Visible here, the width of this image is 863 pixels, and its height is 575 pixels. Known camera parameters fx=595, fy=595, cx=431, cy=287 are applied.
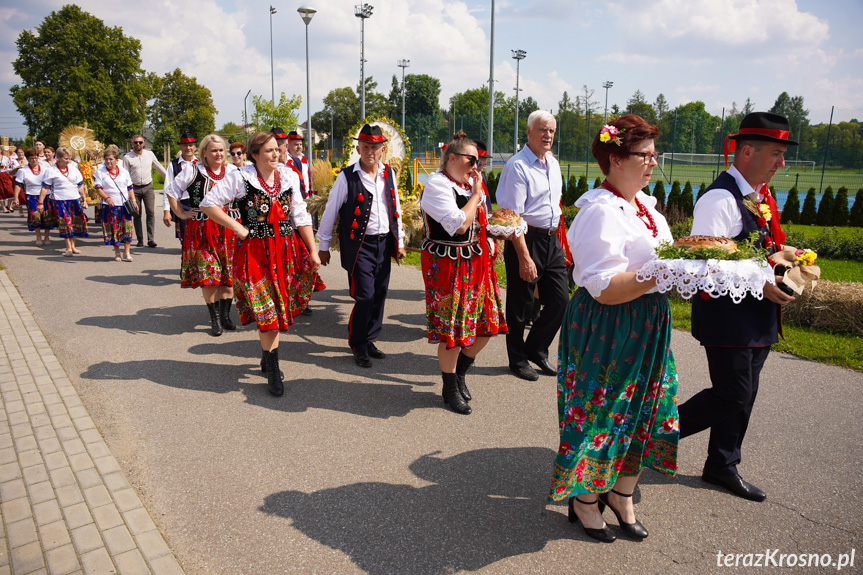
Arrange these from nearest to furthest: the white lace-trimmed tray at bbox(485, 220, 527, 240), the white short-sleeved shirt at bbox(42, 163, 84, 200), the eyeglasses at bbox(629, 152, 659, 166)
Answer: the eyeglasses at bbox(629, 152, 659, 166), the white lace-trimmed tray at bbox(485, 220, 527, 240), the white short-sleeved shirt at bbox(42, 163, 84, 200)

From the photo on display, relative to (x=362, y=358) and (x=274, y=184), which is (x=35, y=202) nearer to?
(x=274, y=184)

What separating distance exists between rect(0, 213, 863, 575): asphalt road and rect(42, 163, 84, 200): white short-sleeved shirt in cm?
693

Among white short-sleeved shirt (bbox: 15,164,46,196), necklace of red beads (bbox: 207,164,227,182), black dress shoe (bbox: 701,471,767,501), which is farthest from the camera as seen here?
white short-sleeved shirt (bbox: 15,164,46,196)

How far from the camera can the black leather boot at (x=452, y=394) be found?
175 inches

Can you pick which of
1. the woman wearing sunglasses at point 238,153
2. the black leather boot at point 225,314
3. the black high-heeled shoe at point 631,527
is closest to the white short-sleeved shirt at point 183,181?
the woman wearing sunglasses at point 238,153

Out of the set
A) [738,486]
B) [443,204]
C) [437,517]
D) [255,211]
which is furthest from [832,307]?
[255,211]

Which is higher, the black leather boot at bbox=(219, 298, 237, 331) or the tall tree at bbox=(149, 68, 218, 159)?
the tall tree at bbox=(149, 68, 218, 159)

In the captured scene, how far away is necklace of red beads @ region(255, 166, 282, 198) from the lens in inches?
186

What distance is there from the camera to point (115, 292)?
8.30 meters

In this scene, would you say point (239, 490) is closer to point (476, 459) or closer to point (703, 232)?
point (476, 459)

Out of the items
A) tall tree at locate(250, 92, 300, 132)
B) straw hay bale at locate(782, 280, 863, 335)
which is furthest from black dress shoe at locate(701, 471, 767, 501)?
tall tree at locate(250, 92, 300, 132)

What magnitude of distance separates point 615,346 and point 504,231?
5.71ft

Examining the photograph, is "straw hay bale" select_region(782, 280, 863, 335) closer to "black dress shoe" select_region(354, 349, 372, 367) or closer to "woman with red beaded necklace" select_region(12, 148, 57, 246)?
"black dress shoe" select_region(354, 349, 372, 367)

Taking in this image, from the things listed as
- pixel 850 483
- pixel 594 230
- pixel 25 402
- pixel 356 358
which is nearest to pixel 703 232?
pixel 594 230
